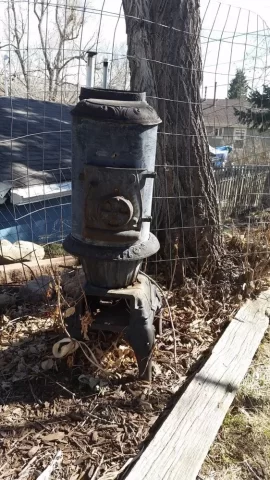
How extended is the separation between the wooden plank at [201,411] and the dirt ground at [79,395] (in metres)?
0.11

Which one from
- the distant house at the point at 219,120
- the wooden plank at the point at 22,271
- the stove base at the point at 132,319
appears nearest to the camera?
the stove base at the point at 132,319

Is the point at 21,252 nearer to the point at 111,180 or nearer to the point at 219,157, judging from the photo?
the point at 111,180

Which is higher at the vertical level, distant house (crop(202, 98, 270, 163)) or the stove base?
distant house (crop(202, 98, 270, 163))

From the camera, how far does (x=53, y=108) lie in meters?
11.8

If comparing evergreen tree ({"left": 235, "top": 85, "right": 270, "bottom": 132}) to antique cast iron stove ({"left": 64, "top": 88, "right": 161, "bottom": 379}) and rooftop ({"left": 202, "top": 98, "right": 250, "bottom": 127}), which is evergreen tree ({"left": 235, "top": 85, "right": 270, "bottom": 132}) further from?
antique cast iron stove ({"left": 64, "top": 88, "right": 161, "bottom": 379})

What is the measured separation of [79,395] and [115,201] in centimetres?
111

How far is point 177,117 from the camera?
11.4ft

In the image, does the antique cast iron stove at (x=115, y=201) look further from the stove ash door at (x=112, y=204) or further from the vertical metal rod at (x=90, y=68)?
the vertical metal rod at (x=90, y=68)

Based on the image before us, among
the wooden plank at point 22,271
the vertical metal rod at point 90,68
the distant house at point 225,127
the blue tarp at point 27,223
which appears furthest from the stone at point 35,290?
the blue tarp at point 27,223

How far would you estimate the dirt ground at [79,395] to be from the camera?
6.76 feet

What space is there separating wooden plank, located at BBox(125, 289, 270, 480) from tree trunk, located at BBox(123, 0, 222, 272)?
2.79 ft

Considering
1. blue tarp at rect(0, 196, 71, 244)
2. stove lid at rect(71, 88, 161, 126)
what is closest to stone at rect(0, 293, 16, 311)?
stove lid at rect(71, 88, 161, 126)

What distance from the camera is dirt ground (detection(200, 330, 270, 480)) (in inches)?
83.7

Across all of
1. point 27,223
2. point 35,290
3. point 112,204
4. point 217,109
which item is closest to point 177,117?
point 217,109
